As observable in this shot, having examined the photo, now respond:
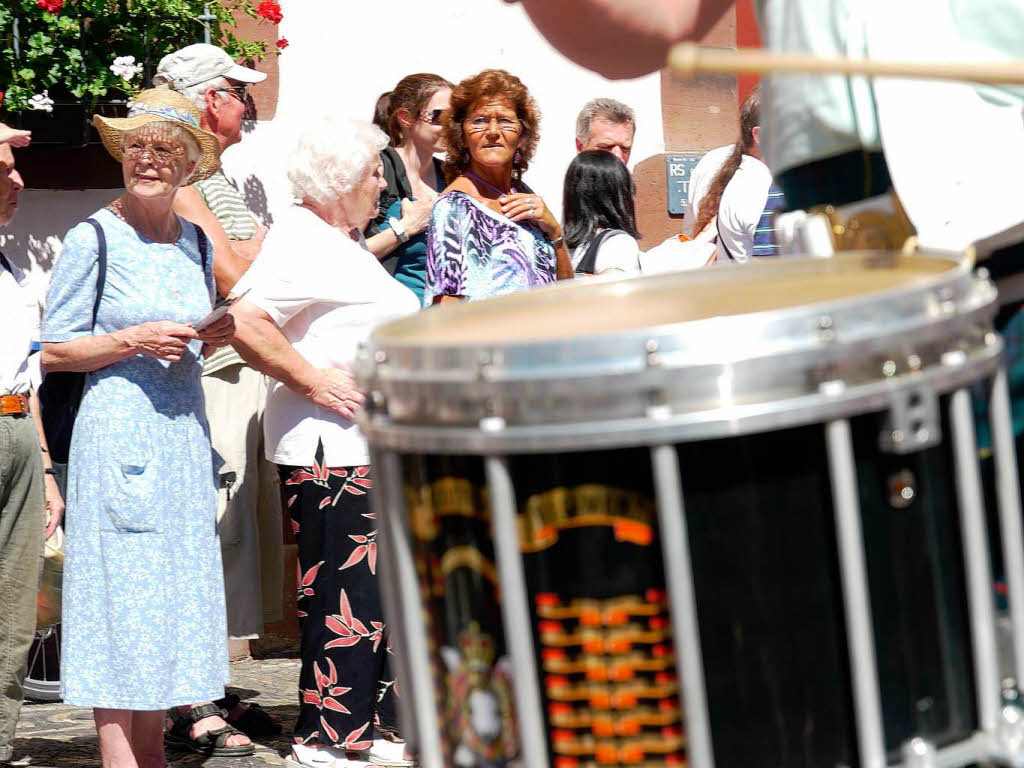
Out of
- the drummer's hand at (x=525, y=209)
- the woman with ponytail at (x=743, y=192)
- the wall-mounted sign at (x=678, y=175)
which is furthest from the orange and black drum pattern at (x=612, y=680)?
the wall-mounted sign at (x=678, y=175)

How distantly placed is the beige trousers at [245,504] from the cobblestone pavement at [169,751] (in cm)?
22

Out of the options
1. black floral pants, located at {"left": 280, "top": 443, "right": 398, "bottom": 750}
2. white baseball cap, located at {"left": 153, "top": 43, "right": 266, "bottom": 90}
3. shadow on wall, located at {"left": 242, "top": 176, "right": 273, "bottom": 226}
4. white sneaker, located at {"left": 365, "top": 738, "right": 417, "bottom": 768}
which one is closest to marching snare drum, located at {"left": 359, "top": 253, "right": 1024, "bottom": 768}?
black floral pants, located at {"left": 280, "top": 443, "right": 398, "bottom": 750}

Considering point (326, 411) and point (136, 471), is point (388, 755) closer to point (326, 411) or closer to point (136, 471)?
point (326, 411)

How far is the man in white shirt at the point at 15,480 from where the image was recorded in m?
4.15

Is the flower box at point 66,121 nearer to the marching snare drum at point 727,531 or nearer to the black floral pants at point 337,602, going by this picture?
the black floral pants at point 337,602

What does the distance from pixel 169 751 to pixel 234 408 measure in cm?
114

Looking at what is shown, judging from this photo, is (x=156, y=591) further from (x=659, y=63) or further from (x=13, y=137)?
(x=659, y=63)

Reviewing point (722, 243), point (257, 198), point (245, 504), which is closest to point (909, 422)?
point (722, 243)

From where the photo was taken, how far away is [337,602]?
4.09m

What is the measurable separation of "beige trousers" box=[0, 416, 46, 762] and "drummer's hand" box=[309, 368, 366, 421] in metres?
0.85

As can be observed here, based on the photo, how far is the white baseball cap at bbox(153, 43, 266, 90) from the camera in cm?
520

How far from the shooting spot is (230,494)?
4.98 meters

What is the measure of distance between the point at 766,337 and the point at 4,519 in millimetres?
3284

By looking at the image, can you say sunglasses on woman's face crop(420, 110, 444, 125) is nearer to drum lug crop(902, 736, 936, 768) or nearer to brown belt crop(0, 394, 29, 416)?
brown belt crop(0, 394, 29, 416)
